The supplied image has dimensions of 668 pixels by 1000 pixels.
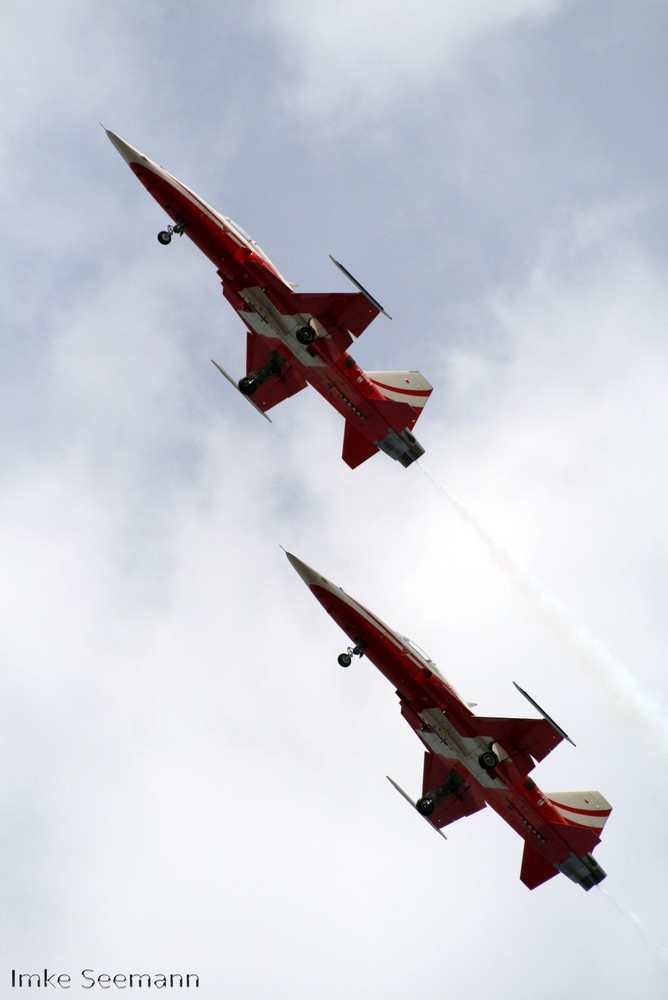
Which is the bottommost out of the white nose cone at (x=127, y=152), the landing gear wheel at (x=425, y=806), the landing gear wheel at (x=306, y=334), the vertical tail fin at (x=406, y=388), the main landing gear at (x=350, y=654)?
the landing gear wheel at (x=425, y=806)

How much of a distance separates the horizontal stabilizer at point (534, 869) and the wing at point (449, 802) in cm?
230

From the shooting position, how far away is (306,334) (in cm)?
5550

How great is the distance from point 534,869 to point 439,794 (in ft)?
13.7

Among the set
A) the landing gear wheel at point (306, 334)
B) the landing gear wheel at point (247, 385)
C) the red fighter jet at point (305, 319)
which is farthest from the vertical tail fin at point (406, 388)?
the landing gear wheel at point (247, 385)

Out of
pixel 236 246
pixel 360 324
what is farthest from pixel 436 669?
pixel 236 246

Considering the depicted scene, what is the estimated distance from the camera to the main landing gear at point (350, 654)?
54656 millimetres

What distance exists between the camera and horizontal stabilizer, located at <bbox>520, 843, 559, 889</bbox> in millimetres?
57312

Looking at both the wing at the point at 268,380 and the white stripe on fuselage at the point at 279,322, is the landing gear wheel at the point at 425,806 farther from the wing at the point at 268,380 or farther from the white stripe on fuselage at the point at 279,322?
the white stripe on fuselage at the point at 279,322

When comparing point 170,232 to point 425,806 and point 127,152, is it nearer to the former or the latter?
point 127,152

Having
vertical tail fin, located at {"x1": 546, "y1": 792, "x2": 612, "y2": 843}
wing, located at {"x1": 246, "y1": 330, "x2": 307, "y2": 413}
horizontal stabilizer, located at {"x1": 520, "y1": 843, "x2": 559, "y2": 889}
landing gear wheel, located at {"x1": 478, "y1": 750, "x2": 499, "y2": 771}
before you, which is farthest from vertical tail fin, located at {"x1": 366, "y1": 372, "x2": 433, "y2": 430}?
horizontal stabilizer, located at {"x1": 520, "y1": 843, "x2": 559, "y2": 889}

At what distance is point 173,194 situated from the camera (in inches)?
2172

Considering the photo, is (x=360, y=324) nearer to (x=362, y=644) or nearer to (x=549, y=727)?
(x=362, y=644)

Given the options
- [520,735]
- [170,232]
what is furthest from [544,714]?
[170,232]

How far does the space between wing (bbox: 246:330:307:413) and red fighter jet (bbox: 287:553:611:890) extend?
758 centimetres
